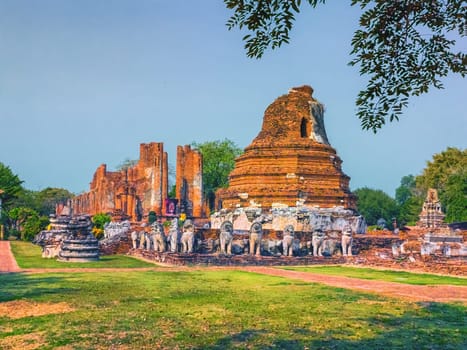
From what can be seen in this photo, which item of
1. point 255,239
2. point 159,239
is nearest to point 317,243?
point 255,239

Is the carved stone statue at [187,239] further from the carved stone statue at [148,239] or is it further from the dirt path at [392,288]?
the dirt path at [392,288]

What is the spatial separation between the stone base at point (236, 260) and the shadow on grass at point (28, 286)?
4373 mm

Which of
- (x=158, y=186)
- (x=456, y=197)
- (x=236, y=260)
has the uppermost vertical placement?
(x=158, y=186)

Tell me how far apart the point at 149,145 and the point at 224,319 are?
4158 centimetres

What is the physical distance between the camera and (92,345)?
527 cm

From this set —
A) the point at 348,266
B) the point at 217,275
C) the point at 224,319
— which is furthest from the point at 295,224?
the point at 224,319

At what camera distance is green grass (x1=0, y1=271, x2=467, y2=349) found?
5453 millimetres

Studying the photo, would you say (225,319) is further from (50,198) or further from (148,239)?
(50,198)

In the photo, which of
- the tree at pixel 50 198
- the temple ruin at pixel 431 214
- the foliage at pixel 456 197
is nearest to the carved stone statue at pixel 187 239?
the temple ruin at pixel 431 214

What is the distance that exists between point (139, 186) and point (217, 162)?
356 inches

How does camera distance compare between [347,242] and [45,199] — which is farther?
[45,199]

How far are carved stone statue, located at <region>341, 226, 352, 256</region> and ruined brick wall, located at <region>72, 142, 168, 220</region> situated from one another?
24763 millimetres

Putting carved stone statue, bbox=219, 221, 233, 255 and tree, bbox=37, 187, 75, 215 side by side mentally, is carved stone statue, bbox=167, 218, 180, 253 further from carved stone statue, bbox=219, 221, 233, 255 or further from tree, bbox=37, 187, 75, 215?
tree, bbox=37, 187, 75, 215

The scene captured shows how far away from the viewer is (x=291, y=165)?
22.9 metres
